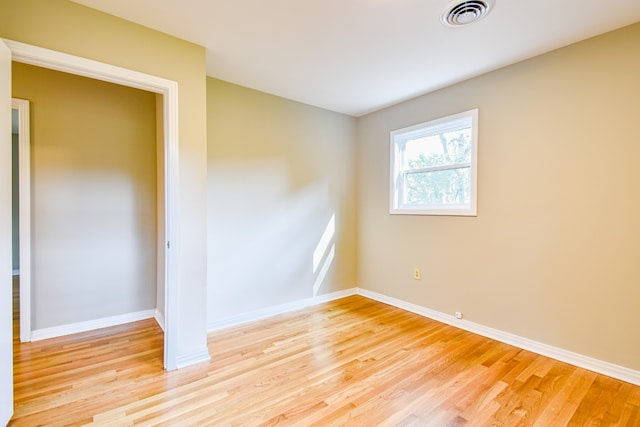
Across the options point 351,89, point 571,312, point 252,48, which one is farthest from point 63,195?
point 571,312

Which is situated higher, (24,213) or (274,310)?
(24,213)

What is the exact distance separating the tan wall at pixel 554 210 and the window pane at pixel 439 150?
222 millimetres

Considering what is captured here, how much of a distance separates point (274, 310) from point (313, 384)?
1403 millimetres

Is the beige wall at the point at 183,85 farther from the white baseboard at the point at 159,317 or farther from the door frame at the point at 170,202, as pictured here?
the white baseboard at the point at 159,317

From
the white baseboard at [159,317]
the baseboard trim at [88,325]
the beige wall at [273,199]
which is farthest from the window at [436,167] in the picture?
the baseboard trim at [88,325]

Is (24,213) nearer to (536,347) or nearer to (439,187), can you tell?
(439,187)

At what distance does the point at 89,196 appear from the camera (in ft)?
9.53

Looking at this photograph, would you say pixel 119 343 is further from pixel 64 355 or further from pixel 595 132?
pixel 595 132

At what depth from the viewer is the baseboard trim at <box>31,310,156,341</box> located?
267 cm

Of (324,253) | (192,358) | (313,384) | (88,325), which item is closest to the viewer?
(313,384)

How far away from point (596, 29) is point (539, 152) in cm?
88

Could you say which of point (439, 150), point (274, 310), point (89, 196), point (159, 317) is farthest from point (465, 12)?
point (159, 317)

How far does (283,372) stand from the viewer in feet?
7.15

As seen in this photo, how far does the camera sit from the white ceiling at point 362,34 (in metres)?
1.87
